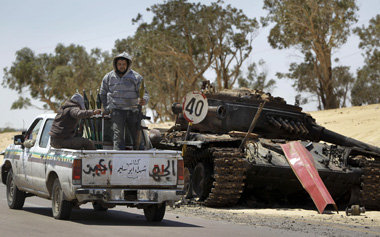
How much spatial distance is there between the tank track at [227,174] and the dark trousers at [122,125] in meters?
3.71

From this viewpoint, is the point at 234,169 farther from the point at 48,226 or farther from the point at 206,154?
the point at 48,226

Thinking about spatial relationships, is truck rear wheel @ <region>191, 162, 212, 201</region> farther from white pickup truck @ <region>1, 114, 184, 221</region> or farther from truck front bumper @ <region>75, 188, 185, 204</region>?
truck front bumper @ <region>75, 188, 185, 204</region>

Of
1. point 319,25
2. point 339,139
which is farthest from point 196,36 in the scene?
point 339,139

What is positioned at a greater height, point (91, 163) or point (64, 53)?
point (64, 53)

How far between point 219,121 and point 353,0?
3100 centimetres

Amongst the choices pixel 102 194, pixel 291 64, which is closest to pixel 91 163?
pixel 102 194

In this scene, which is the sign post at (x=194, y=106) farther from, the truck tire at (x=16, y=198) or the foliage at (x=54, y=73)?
the foliage at (x=54, y=73)

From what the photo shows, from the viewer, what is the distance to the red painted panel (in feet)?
51.3

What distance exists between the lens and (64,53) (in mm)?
73062

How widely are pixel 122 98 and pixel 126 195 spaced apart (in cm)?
227

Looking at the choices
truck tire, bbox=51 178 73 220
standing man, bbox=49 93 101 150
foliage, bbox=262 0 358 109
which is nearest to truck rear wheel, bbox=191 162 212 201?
standing man, bbox=49 93 101 150

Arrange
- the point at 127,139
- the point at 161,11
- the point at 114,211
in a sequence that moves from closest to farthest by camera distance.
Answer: the point at 127,139 < the point at 114,211 < the point at 161,11

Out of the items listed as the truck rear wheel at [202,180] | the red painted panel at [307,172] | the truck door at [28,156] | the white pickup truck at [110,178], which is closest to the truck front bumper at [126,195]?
the white pickup truck at [110,178]

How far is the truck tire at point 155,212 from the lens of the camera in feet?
39.3
